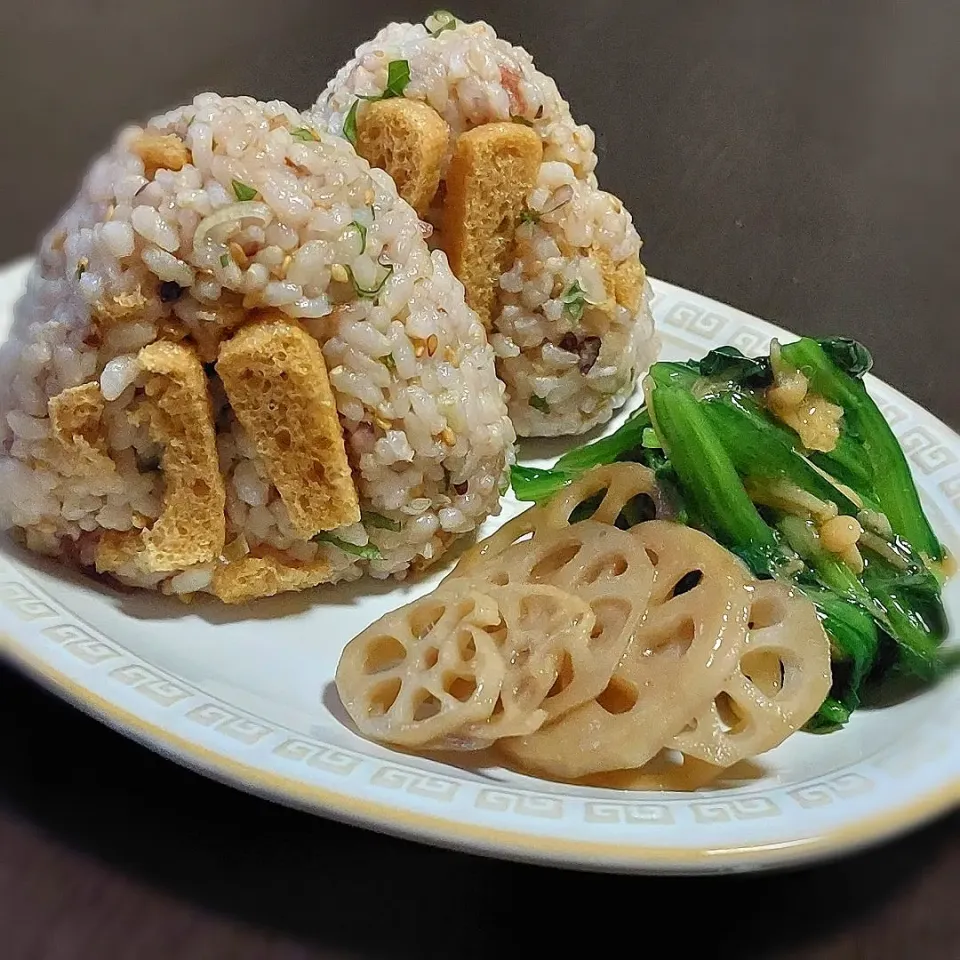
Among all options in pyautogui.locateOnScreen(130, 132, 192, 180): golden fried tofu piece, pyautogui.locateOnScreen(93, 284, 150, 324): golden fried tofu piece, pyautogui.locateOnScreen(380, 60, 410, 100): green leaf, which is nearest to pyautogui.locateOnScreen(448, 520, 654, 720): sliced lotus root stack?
pyautogui.locateOnScreen(93, 284, 150, 324): golden fried tofu piece

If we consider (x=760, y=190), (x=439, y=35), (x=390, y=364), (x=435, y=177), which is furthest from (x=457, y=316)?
(x=760, y=190)

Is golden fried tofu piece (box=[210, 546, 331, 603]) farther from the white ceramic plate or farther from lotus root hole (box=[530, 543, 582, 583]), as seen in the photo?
lotus root hole (box=[530, 543, 582, 583])

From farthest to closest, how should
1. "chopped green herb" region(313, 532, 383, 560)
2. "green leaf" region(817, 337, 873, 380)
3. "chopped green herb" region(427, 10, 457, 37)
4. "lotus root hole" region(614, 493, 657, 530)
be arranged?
"chopped green herb" region(427, 10, 457, 37)
"green leaf" region(817, 337, 873, 380)
"lotus root hole" region(614, 493, 657, 530)
"chopped green herb" region(313, 532, 383, 560)

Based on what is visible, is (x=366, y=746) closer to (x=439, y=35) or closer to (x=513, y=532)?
(x=513, y=532)

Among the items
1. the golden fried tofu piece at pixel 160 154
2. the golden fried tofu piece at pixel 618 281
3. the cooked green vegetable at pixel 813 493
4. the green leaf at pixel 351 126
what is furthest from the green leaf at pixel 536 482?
the golden fried tofu piece at pixel 160 154

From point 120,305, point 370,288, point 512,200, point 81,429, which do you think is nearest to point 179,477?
point 81,429

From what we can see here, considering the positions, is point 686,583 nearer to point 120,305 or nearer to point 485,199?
point 485,199
